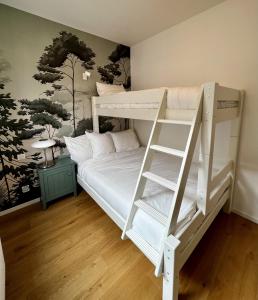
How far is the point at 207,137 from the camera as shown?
1.24 meters

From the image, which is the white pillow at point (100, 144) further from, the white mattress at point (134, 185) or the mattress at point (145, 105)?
the mattress at point (145, 105)

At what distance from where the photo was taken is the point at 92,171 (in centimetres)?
225

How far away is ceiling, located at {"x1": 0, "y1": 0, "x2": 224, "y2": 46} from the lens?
1968 mm

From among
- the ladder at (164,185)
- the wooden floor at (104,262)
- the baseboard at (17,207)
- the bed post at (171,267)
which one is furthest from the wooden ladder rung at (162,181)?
the baseboard at (17,207)

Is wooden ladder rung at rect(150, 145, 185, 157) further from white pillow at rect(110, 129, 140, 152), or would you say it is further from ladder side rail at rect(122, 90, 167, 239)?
white pillow at rect(110, 129, 140, 152)

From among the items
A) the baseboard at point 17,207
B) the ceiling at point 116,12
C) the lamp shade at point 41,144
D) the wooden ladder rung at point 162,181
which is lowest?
the baseboard at point 17,207

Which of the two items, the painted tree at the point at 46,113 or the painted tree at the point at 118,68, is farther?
the painted tree at the point at 118,68

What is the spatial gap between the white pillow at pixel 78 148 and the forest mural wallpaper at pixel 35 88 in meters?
0.19

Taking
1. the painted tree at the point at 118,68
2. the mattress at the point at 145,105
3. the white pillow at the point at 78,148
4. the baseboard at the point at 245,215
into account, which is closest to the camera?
the mattress at the point at 145,105

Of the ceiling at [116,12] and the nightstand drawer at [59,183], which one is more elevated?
the ceiling at [116,12]

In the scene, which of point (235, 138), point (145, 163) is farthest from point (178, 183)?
point (235, 138)

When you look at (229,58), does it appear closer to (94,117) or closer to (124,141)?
(124,141)

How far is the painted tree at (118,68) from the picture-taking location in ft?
10.1

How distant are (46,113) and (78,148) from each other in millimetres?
698
